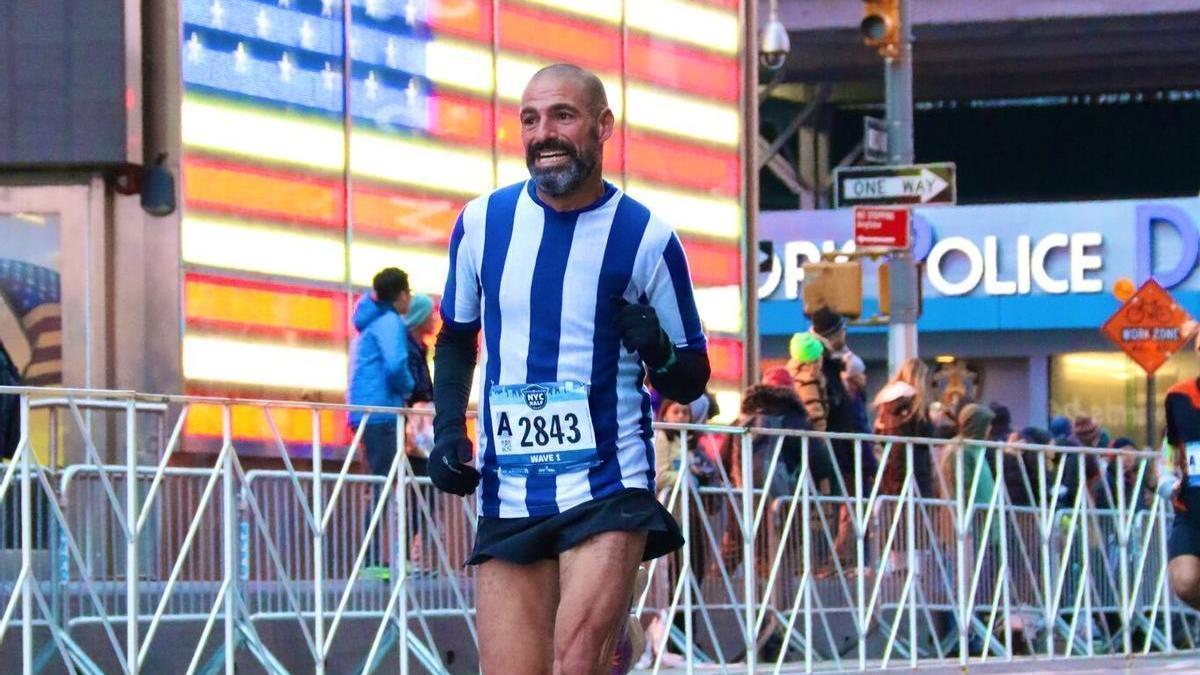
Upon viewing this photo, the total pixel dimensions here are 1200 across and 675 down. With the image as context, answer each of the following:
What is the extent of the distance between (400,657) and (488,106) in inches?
256

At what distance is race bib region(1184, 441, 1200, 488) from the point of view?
396 inches

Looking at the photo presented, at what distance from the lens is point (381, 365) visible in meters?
11.8

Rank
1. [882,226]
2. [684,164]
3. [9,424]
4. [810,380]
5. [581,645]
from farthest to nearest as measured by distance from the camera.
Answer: [882,226] < [684,164] < [810,380] < [9,424] < [581,645]

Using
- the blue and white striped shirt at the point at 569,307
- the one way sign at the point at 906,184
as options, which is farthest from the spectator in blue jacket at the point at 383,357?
the one way sign at the point at 906,184

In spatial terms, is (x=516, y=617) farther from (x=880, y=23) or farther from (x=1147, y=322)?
(x=1147, y=322)

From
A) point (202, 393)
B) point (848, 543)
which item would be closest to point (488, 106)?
point (202, 393)

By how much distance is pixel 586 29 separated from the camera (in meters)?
16.8

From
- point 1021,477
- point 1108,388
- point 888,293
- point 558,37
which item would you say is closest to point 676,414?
point 1021,477

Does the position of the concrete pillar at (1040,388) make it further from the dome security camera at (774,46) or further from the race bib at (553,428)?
the race bib at (553,428)

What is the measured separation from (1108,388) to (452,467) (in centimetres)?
2945

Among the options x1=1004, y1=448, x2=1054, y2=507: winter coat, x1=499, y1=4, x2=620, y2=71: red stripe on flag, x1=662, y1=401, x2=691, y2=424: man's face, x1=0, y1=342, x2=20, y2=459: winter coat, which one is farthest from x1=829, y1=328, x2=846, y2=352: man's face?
x1=0, y1=342, x2=20, y2=459: winter coat

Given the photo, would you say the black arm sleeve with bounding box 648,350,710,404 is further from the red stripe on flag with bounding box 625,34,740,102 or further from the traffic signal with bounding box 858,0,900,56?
the traffic signal with bounding box 858,0,900,56

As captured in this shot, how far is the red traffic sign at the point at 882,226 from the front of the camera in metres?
18.0

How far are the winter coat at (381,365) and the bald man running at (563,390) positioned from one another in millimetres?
6145
